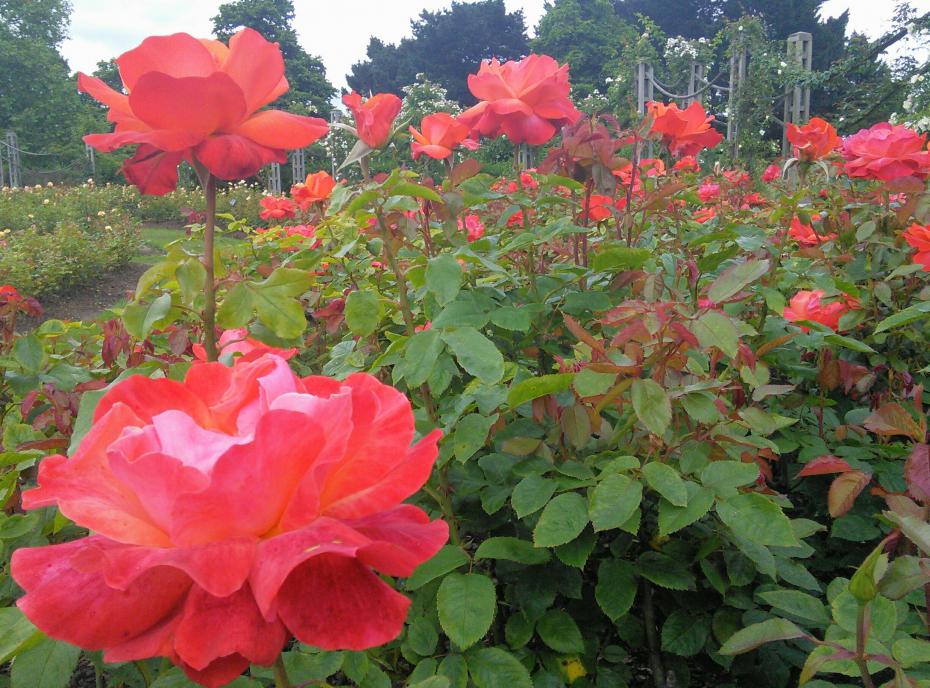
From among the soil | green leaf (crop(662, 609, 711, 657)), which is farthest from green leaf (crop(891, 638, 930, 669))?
the soil

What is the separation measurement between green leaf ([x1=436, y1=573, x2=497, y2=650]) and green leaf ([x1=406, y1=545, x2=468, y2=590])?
17 millimetres

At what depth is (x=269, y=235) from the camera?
2.31m

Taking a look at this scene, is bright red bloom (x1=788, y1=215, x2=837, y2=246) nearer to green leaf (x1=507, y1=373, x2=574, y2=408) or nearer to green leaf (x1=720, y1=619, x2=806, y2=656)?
green leaf (x1=507, y1=373, x2=574, y2=408)

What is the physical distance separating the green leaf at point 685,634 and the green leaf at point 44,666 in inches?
29.4

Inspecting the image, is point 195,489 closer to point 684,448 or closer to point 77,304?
point 684,448

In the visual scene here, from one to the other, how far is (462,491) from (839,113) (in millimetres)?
16933

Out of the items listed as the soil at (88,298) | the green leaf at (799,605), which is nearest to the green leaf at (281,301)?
the green leaf at (799,605)

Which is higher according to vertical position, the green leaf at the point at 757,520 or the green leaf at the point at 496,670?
the green leaf at the point at 757,520

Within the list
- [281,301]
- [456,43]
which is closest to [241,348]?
[281,301]

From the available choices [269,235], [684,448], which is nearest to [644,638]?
[684,448]

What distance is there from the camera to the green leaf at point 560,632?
0.91m

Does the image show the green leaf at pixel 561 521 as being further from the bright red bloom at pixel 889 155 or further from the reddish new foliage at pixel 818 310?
the bright red bloom at pixel 889 155

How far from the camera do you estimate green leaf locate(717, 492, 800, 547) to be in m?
0.74

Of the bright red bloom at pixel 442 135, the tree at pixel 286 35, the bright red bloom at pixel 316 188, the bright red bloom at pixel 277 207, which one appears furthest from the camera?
the tree at pixel 286 35
